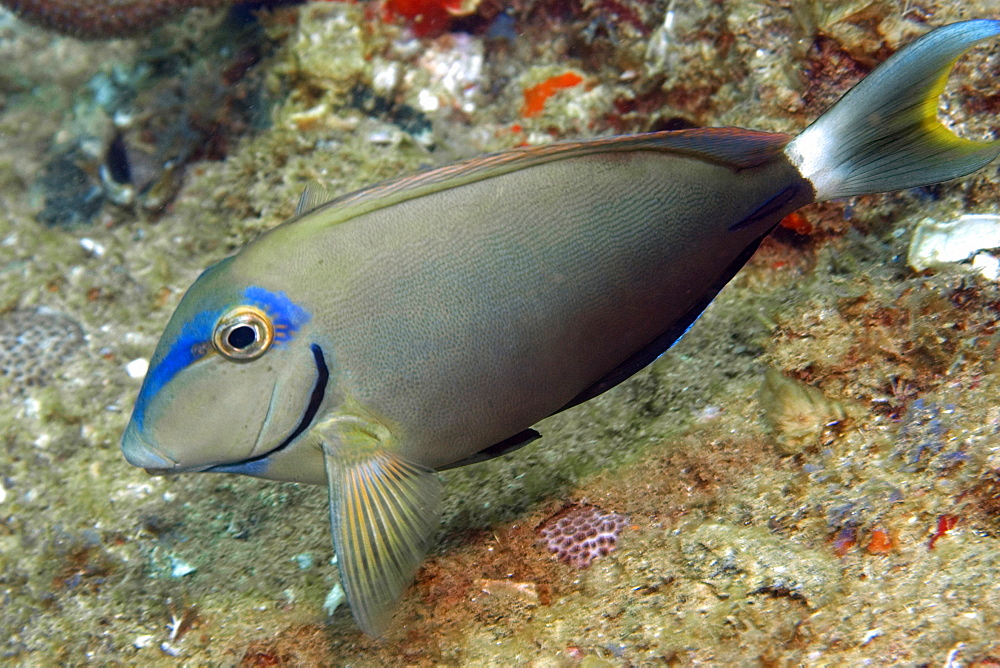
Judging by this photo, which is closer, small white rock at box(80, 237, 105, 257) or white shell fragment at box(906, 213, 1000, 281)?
white shell fragment at box(906, 213, 1000, 281)

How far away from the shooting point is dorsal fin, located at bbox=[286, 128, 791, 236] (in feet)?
6.24

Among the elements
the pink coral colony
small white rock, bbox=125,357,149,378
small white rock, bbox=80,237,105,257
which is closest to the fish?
the pink coral colony

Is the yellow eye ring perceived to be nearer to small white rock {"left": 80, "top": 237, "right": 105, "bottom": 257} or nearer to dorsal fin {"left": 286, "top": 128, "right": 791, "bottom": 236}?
dorsal fin {"left": 286, "top": 128, "right": 791, "bottom": 236}

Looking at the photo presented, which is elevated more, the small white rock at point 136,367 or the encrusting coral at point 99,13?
the encrusting coral at point 99,13

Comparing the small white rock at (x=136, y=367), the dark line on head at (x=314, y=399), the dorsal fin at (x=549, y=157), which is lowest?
the dark line on head at (x=314, y=399)

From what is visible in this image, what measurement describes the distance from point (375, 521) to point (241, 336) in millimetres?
648

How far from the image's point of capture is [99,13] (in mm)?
4562

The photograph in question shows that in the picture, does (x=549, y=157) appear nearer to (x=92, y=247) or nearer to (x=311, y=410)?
(x=311, y=410)

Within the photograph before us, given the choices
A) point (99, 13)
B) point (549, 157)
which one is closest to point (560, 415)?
point (549, 157)

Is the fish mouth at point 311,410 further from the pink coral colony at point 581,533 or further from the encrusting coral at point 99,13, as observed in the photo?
the encrusting coral at point 99,13

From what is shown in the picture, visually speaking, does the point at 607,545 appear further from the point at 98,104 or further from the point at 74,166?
the point at 98,104

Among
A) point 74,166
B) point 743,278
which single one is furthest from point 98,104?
point 743,278

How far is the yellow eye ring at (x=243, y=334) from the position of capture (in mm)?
1837

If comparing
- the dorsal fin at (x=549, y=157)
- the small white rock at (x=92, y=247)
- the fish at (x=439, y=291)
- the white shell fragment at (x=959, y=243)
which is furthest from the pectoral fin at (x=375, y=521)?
the small white rock at (x=92, y=247)
